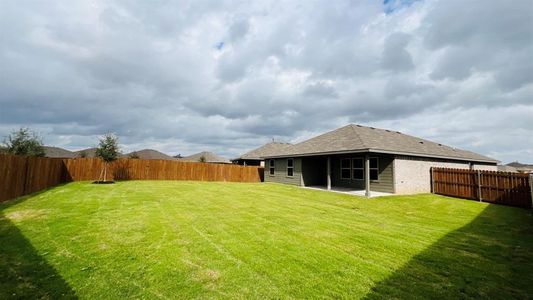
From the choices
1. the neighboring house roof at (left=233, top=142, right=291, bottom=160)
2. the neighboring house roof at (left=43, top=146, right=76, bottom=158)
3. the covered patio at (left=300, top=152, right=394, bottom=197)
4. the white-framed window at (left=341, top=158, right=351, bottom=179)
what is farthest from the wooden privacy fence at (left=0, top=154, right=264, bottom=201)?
the neighboring house roof at (left=43, top=146, right=76, bottom=158)

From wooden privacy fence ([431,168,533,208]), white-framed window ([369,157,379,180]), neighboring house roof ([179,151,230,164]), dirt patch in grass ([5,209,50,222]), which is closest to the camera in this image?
dirt patch in grass ([5,209,50,222])

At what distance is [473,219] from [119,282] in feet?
37.8

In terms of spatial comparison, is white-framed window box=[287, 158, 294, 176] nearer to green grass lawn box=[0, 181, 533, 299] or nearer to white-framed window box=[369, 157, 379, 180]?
white-framed window box=[369, 157, 379, 180]

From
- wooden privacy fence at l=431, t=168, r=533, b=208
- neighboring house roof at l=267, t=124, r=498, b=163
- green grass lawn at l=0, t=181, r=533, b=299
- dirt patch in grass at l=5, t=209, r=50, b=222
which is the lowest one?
green grass lawn at l=0, t=181, r=533, b=299

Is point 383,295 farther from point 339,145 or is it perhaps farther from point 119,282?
point 339,145

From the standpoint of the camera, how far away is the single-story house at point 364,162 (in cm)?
1580

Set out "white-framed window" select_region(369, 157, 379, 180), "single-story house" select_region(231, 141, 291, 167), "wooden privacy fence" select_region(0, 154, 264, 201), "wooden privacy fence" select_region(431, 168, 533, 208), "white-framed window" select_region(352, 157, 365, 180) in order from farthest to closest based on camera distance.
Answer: "single-story house" select_region(231, 141, 291, 167) < "white-framed window" select_region(352, 157, 365, 180) < "white-framed window" select_region(369, 157, 379, 180) < "wooden privacy fence" select_region(431, 168, 533, 208) < "wooden privacy fence" select_region(0, 154, 264, 201)

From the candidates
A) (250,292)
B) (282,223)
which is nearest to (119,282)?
(250,292)

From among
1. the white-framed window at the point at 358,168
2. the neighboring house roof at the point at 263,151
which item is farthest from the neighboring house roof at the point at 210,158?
the white-framed window at the point at 358,168

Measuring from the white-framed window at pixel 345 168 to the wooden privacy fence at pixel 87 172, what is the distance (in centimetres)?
1178

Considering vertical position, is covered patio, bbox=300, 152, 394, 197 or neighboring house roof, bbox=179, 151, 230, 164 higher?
neighboring house roof, bbox=179, 151, 230, 164

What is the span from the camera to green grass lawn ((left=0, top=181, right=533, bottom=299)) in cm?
385

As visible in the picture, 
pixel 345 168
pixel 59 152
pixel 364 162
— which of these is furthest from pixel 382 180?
pixel 59 152

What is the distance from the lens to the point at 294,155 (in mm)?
21391
